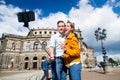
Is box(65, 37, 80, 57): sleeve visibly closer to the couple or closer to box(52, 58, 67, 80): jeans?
the couple

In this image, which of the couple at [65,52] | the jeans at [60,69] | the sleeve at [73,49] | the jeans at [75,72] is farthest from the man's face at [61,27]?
the jeans at [75,72]

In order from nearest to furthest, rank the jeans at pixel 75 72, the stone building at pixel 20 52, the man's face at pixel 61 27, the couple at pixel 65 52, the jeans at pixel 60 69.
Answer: the jeans at pixel 75 72 < the couple at pixel 65 52 < the jeans at pixel 60 69 < the man's face at pixel 61 27 < the stone building at pixel 20 52

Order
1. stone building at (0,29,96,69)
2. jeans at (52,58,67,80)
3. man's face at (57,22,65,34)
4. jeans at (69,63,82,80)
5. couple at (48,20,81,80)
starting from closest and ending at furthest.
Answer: jeans at (69,63,82,80)
couple at (48,20,81,80)
jeans at (52,58,67,80)
man's face at (57,22,65,34)
stone building at (0,29,96,69)

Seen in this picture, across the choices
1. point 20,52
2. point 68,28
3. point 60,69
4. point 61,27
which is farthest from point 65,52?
point 20,52

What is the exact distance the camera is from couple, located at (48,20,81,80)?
13.7 feet

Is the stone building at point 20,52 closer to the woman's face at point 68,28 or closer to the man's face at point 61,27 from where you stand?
the man's face at point 61,27

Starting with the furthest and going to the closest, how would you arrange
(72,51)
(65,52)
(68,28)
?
(68,28)
(65,52)
(72,51)

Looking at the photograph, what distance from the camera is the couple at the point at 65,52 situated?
4.17 meters

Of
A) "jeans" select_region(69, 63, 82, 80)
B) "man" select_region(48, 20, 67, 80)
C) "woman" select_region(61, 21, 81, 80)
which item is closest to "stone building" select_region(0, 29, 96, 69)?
"man" select_region(48, 20, 67, 80)

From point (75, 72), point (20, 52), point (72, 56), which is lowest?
point (75, 72)

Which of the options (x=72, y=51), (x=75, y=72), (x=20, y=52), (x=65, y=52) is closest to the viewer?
(x=75, y=72)

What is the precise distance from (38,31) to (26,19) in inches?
2472

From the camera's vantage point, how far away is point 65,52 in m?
4.46

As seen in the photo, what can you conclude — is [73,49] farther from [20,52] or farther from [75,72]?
[20,52]
